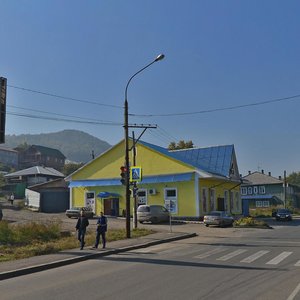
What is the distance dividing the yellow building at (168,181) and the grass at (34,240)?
17.1 m

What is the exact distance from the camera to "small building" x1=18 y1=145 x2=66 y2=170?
13462 cm

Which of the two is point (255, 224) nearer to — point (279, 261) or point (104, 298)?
point (279, 261)

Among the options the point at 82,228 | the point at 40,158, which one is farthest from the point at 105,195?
the point at 40,158

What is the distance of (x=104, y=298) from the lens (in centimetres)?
861

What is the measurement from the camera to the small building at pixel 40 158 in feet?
442

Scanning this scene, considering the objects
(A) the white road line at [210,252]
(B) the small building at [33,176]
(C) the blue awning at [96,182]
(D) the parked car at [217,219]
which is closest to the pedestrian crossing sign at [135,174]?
(A) the white road line at [210,252]

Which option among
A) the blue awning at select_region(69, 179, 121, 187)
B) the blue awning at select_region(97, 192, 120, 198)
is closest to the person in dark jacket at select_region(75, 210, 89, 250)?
the blue awning at select_region(69, 179, 121, 187)

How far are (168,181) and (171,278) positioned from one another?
101 feet

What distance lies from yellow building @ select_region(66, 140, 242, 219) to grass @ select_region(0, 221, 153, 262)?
17.1 m

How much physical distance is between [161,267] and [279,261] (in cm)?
388

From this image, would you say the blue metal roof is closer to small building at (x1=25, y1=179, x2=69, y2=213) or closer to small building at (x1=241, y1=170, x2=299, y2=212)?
small building at (x1=25, y1=179, x2=69, y2=213)

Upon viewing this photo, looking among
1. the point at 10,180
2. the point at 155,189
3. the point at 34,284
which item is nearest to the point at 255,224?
the point at 155,189

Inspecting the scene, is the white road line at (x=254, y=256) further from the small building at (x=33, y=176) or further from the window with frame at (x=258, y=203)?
the window with frame at (x=258, y=203)

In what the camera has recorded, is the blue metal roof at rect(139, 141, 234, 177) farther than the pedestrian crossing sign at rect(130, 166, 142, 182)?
Yes
